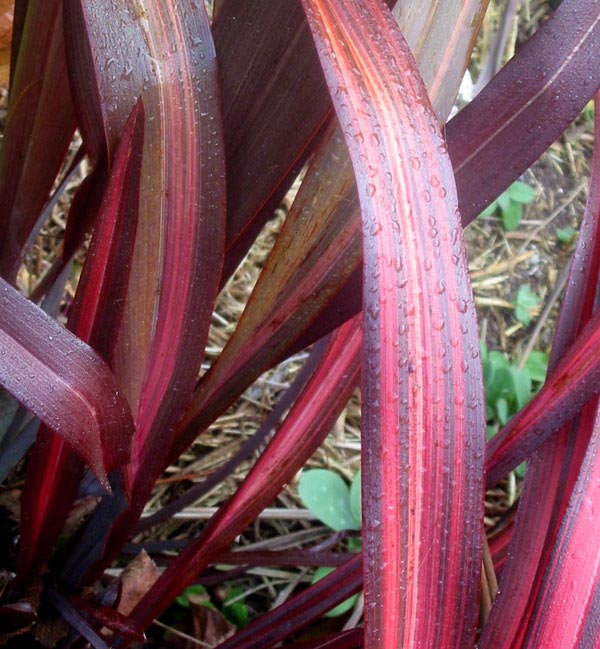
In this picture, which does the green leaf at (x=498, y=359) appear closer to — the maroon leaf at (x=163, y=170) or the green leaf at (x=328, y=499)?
the green leaf at (x=328, y=499)

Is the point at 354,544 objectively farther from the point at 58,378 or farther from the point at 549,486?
the point at 58,378

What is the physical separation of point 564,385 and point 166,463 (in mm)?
311

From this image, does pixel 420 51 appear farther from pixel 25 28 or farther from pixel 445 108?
pixel 25 28

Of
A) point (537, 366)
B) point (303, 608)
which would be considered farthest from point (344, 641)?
point (537, 366)

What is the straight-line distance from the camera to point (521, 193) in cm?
145

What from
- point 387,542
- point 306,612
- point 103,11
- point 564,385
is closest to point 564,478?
point 564,385

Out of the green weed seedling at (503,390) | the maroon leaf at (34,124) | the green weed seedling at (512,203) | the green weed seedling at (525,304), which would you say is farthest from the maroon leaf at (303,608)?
the green weed seedling at (512,203)

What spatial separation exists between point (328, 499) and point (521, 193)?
78 centimetres

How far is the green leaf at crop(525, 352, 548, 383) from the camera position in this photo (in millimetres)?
1280

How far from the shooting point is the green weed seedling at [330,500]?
3.19ft

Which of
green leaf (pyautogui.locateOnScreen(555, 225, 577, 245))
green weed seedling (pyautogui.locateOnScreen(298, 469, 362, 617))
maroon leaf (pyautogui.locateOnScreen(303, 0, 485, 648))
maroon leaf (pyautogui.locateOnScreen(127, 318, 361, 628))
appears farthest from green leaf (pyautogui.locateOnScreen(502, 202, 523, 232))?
maroon leaf (pyautogui.locateOnScreen(303, 0, 485, 648))

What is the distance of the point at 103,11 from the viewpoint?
0.47 metres

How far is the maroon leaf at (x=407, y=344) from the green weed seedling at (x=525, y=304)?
1.01 m

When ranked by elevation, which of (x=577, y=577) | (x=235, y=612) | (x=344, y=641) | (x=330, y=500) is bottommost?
(x=235, y=612)
